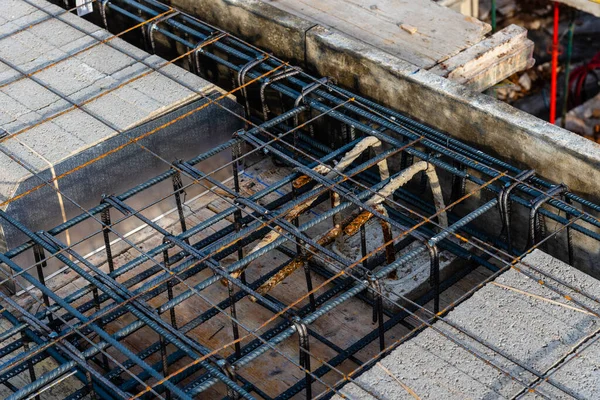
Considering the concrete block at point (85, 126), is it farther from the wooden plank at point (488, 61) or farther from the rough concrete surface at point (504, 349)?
the rough concrete surface at point (504, 349)

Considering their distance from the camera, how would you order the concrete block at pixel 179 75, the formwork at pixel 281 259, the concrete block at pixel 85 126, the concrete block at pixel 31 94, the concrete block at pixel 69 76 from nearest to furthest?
the formwork at pixel 281 259, the concrete block at pixel 85 126, the concrete block at pixel 31 94, the concrete block at pixel 179 75, the concrete block at pixel 69 76

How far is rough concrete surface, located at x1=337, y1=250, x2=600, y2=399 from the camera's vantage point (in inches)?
390

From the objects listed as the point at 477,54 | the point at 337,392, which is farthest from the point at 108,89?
the point at 337,392

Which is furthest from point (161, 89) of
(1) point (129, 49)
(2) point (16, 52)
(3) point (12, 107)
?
(2) point (16, 52)

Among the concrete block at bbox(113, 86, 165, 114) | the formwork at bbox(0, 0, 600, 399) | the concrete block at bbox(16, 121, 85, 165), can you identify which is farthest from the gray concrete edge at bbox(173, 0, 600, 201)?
the concrete block at bbox(16, 121, 85, 165)

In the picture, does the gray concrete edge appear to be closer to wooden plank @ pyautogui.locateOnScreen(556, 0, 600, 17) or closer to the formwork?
the formwork

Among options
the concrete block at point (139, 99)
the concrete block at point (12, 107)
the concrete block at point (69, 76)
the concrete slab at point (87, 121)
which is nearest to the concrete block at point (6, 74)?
the concrete slab at point (87, 121)

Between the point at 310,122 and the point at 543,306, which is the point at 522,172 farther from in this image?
the point at 310,122

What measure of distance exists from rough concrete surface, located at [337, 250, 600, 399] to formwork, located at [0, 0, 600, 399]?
17cm

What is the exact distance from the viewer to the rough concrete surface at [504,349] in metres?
9.90

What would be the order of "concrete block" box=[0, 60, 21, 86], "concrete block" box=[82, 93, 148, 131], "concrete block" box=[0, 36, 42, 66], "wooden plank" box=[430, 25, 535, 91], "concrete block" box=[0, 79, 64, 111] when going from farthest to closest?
"concrete block" box=[0, 36, 42, 66]
"wooden plank" box=[430, 25, 535, 91]
"concrete block" box=[0, 60, 21, 86]
"concrete block" box=[0, 79, 64, 111]
"concrete block" box=[82, 93, 148, 131]

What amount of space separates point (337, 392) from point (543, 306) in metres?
2.37

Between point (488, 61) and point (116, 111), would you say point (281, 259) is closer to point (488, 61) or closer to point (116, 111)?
point (116, 111)

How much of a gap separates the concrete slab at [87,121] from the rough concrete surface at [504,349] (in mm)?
4486
